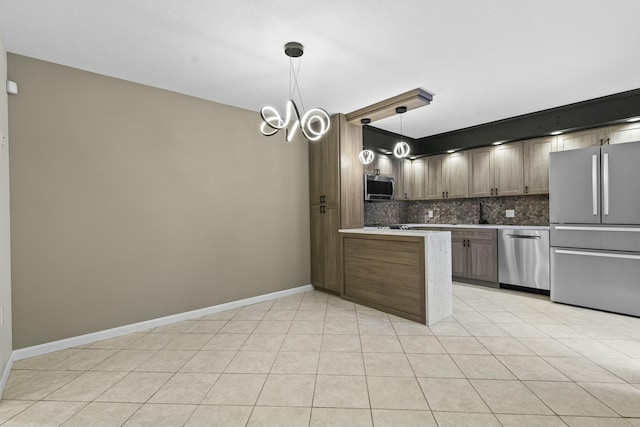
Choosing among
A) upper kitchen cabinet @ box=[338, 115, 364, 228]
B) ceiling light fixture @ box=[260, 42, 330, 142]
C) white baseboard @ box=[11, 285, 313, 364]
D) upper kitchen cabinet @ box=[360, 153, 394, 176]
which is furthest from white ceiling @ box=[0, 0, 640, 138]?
white baseboard @ box=[11, 285, 313, 364]

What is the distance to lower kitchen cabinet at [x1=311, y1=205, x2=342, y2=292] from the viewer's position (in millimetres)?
4269

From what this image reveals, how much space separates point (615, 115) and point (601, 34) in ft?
6.26

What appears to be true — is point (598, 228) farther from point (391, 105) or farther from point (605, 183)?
point (391, 105)

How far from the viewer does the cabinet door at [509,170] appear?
4672 mm

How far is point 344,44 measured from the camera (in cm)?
254

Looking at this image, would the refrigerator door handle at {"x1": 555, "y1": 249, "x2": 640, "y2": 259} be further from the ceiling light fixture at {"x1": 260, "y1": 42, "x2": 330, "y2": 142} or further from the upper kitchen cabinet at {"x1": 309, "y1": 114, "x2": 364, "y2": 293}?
the ceiling light fixture at {"x1": 260, "y1": 42, "x2": 330, "y2": 142}

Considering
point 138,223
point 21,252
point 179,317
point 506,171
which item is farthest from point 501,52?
point 21,252

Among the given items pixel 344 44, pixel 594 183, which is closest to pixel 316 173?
pixel 344 44

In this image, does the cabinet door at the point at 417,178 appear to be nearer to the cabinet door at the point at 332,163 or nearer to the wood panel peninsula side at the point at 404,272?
the cabinet door at the point at 332,163

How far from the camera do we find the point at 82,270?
2.83 meters

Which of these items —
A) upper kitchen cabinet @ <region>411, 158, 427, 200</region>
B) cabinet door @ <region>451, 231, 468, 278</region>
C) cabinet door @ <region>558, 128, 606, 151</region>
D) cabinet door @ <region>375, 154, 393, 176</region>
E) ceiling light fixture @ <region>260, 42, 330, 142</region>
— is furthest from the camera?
upper kitchen cabinet @ <region>411, 158, 427, 200</region>

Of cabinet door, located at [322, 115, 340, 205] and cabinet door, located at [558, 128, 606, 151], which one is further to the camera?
cabinet door, located at [322, 115, 340, 205]

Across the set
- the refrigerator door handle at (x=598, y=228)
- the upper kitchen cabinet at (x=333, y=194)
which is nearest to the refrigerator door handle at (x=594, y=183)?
the refrigerator door handle at (x=598, y=228)

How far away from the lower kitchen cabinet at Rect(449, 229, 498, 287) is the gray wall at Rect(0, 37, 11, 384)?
5381 millimetres
